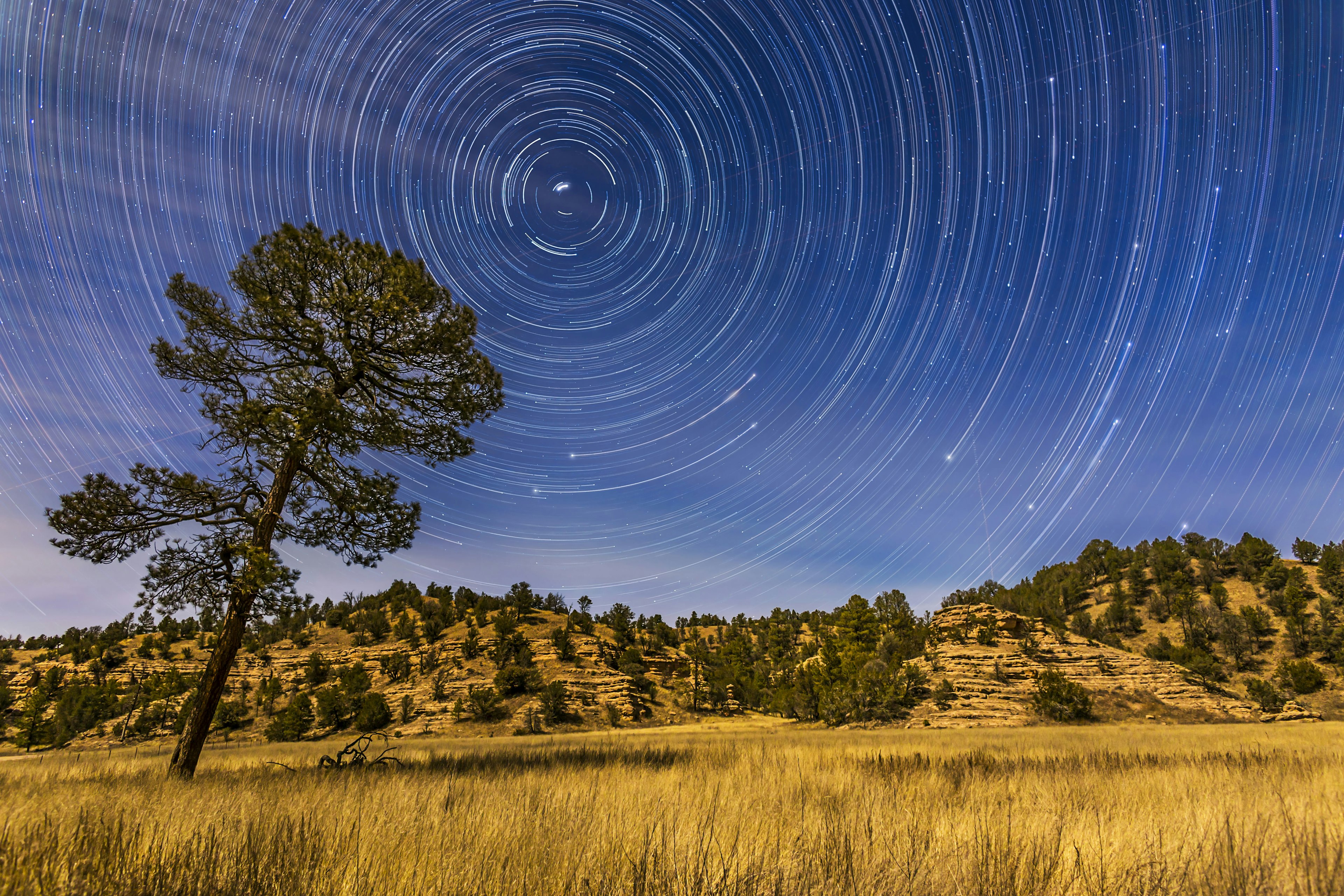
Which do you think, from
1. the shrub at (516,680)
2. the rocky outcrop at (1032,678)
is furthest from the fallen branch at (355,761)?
the shrub at (516,680)

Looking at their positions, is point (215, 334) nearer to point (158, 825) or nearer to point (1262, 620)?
point (158, 825)

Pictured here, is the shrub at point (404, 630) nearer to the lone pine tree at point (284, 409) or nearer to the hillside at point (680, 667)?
the hillside at point (680, 667)

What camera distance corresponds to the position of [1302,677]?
179ft

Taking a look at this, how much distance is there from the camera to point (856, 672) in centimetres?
5028

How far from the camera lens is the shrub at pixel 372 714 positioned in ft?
154

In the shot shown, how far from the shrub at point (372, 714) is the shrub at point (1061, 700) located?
5566cm

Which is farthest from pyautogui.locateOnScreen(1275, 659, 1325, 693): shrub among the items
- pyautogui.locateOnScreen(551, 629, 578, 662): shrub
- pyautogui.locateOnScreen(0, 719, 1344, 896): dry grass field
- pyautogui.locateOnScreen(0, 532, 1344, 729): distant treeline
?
pyautogui.locateOnScreen(551, 629, 578, 662): shrub

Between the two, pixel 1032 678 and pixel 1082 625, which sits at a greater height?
pixel 1082 625

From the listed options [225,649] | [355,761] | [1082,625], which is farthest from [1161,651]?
[225,649]

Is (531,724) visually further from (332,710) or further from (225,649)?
(225,649)

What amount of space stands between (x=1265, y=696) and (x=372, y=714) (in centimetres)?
7908

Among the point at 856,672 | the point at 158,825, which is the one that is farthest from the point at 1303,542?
the point at 158,825

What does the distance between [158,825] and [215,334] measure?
436 inches

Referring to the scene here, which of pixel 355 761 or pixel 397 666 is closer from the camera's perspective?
pixel 355 761
